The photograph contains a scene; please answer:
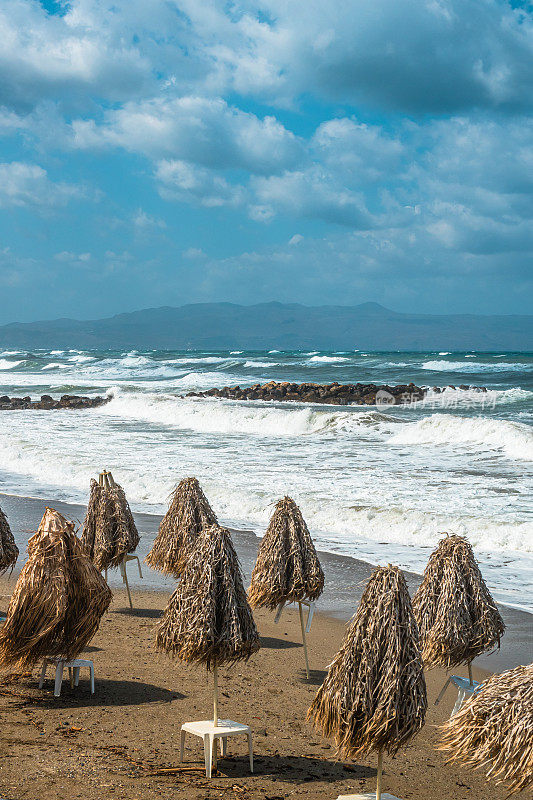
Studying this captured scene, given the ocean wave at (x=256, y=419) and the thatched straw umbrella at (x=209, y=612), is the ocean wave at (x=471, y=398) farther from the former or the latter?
the thatched straw umbrella at (x=209, y=612)

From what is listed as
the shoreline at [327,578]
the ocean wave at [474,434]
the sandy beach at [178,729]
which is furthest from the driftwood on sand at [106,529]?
the ocean wave at [474,434]

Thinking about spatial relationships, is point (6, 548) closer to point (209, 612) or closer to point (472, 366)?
point (209, 612)

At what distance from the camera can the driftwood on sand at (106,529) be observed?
9812 millimetres

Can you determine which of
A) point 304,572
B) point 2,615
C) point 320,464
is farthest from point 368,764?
point 320,464

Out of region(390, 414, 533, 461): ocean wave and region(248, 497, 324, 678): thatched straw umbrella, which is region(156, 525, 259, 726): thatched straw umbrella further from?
region(390, 414, 533, 461): ocean wave

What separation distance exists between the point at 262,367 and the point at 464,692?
70.0 metres

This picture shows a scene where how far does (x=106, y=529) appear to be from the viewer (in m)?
Answer: 9.82

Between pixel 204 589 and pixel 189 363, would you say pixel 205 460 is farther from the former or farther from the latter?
pixel 189 363

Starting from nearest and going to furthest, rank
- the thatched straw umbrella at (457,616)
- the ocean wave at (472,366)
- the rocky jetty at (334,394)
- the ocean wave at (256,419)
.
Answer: the thatched straw umbrella at (457,616), the ocean wave at (256,419), the rocky jetty at (334,394), the ocean wave at (472,366)

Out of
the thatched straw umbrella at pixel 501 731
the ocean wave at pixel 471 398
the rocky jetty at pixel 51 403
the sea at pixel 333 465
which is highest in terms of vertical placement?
the ocean wave at pixel 471 398

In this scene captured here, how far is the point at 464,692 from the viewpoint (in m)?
6.85

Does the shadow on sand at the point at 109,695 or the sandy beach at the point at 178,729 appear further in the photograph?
the shadow on sand at the point at 109,695

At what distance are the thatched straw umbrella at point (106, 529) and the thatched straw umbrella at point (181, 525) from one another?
1.84 feet

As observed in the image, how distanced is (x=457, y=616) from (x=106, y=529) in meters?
4.89
